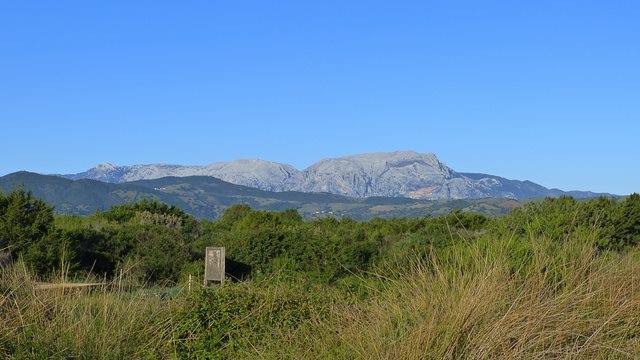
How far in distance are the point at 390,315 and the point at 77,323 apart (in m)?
3.03

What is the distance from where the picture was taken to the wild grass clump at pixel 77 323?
7828mm

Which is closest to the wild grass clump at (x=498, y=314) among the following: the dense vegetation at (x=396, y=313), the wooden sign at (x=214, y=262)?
the dense vegetation at (x=396, y=313)

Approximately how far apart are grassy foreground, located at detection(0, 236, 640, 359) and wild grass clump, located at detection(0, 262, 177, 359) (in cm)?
1

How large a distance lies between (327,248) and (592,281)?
27.2m

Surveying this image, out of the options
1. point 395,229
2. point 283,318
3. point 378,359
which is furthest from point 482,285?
point 395,229

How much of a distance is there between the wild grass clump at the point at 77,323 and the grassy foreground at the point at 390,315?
0.01m

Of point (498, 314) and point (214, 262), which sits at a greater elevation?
point (498, 314)

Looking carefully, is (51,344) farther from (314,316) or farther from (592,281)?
(592,281)

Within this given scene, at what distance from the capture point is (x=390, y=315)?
270 inches

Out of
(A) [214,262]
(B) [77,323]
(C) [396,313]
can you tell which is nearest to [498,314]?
(C) [396,313]

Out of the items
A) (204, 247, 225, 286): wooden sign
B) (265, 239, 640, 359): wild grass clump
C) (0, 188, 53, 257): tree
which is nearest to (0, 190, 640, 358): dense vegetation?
(265, 239, 640, 359): wild grass clump

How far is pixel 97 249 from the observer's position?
33.7 m

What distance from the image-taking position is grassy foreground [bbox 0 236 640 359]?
6.15 m

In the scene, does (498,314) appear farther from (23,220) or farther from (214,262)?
(23,220)
